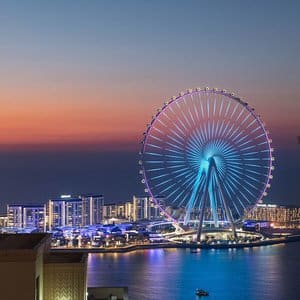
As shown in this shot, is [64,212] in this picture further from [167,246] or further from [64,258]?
[64,258]

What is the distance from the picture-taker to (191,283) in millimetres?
13344

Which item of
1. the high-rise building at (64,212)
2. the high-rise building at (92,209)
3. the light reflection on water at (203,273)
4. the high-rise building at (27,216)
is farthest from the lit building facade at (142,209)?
the light reflection on water at (203,273)

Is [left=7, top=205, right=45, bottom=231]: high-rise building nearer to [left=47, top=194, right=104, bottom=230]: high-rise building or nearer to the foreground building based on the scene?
[left=47, top=194, right=104, bottom=230]: high-rise building

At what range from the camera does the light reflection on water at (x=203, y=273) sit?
1222 centimetres

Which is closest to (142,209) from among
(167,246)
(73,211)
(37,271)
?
(73,211)

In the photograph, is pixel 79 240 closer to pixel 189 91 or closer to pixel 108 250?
pixel 108 250

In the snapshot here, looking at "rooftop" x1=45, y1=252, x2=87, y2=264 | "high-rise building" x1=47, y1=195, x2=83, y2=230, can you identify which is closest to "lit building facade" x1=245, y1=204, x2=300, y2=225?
"high-rise building" x1=47, y1=195, x2=83, y2=230

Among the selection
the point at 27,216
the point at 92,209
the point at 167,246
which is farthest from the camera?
the point at 92,209

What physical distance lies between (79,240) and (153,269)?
24.2 ft

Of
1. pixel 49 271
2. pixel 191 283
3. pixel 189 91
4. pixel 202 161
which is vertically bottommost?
pixel 191 283

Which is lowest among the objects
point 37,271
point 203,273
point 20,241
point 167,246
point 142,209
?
point 203,273

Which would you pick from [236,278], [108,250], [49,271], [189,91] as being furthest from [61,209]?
[49,271]

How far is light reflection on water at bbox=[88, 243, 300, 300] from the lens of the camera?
12.2 metres

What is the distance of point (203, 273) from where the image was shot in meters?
14.8
